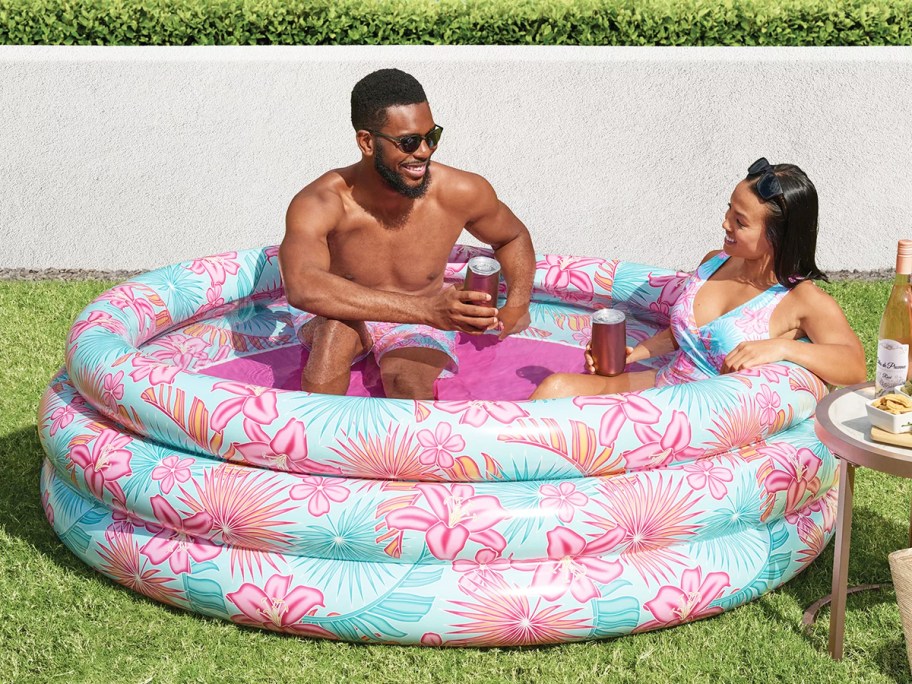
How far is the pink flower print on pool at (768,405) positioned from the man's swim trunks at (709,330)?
378 millimetres

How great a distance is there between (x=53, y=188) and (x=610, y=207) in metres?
3.76

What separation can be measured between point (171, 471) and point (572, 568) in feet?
4.37

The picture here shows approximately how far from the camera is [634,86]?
8172mm

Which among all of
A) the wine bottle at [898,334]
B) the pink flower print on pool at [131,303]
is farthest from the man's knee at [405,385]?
the wine bottle at [898,334]

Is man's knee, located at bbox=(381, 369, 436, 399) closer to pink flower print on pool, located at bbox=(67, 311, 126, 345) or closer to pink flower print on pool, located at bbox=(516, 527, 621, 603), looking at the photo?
pink flower print on pool, located at bbox=(67, 311, 126, 345)

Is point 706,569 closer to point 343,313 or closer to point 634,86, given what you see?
point 343,313

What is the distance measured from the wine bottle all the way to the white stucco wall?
441cm

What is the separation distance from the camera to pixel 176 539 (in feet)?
13.5

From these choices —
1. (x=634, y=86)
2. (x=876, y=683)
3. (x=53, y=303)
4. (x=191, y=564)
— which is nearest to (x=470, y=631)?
(x=191, y=564)

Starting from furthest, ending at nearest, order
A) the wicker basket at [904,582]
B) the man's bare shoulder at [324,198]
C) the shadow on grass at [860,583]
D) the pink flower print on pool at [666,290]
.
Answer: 1. the pink flower print on pool at [666,290]
2. the man's bare shoulder at [324,198]
3. the shadow on grass at [860,583]
4. the wicker basket at [904,582]

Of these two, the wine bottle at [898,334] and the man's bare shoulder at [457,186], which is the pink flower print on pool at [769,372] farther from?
the man's bare shoulder at [457,186]

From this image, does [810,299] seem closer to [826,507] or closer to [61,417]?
[826,507]

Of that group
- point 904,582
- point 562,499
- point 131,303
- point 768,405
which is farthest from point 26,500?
point 904,582

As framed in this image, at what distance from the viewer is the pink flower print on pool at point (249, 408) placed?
3.90 m
